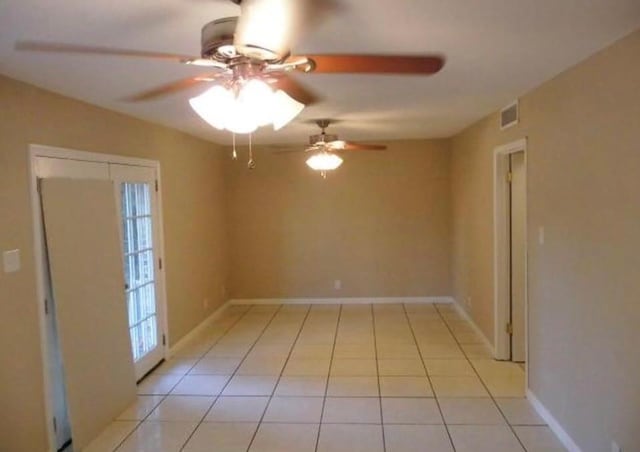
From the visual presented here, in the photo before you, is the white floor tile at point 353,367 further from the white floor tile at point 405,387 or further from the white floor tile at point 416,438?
the white floor tile at point 416,438

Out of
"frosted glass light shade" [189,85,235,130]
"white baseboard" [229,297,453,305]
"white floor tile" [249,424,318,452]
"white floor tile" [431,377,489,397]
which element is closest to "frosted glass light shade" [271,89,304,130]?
"frosted glass light shade" [189,85,235,130]

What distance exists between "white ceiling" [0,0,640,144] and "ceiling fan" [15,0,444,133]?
0.65 feet

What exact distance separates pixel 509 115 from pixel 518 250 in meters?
1.23

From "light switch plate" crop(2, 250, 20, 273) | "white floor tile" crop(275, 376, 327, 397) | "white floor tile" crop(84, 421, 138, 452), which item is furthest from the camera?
"white floor tile" crop(275, 376, 327, 397)

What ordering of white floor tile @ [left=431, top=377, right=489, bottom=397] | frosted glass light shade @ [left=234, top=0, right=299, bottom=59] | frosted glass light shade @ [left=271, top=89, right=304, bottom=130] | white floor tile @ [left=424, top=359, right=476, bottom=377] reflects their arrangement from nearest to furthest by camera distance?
frosted glass light shade @ [left=234, top=0, right=299, bottom=59] < frosted glass light shade @ [left=271, top=89, right=304, bottom=130] < white floor tile @ [left=431, top=377, right=489, bottom=397] < white floor tile @ [left=424, top=359, right=476, bottom=377]

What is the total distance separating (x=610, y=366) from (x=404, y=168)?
4528 mm

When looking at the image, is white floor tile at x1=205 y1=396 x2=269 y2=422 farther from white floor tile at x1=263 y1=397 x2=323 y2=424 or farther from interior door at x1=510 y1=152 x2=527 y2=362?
interior door at x1=510 y1=152 x2=527 y2=362

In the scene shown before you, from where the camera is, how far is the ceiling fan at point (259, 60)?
4.28ft

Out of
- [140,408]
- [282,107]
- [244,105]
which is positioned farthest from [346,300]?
[244,105]

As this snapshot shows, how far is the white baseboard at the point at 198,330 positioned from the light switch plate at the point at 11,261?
2.27m

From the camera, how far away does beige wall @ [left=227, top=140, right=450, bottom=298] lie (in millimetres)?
6773

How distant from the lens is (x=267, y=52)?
1.41 m

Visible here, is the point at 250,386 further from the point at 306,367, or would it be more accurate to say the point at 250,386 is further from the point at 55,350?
the point at 55,350

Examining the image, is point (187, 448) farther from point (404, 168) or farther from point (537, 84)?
point (404, 168)
